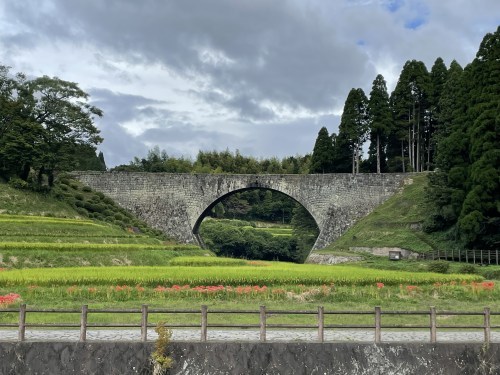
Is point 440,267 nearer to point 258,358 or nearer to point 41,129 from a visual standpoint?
point 258,358

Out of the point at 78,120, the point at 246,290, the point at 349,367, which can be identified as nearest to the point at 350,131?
the point at 78,120

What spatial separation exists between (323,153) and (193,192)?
17673 millimetres

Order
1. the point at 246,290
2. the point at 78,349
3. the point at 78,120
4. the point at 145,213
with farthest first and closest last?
the point at 145,213 → the point at 78,120 → the point at 246,290 → the point at 78,349

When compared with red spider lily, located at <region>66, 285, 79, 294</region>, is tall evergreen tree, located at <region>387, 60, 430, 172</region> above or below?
above

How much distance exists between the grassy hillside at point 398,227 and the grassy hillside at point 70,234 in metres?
14.8

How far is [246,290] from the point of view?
23.9 meters

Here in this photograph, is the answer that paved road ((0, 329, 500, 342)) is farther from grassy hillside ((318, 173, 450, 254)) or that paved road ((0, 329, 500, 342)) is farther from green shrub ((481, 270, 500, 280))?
grassy hillside ((318, 173, 450, 254))

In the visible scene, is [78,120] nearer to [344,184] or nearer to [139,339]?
[344,184]

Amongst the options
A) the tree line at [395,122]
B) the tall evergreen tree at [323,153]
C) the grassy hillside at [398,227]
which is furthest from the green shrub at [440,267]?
the tall evergreen tree at [323,153]

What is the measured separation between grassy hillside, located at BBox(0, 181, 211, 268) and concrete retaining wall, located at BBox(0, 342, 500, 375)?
19648 millimetres

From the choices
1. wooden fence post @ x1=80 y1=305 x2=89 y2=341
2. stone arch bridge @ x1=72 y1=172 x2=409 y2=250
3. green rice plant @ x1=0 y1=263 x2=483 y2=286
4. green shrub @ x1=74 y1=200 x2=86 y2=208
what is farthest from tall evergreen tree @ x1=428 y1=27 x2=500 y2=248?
green shrub @ x1=74 y1=200 x2=86 y2=208

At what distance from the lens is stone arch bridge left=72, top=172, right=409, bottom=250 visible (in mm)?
62688

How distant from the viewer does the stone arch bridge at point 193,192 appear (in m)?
62.7

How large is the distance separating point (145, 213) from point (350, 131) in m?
25.2
